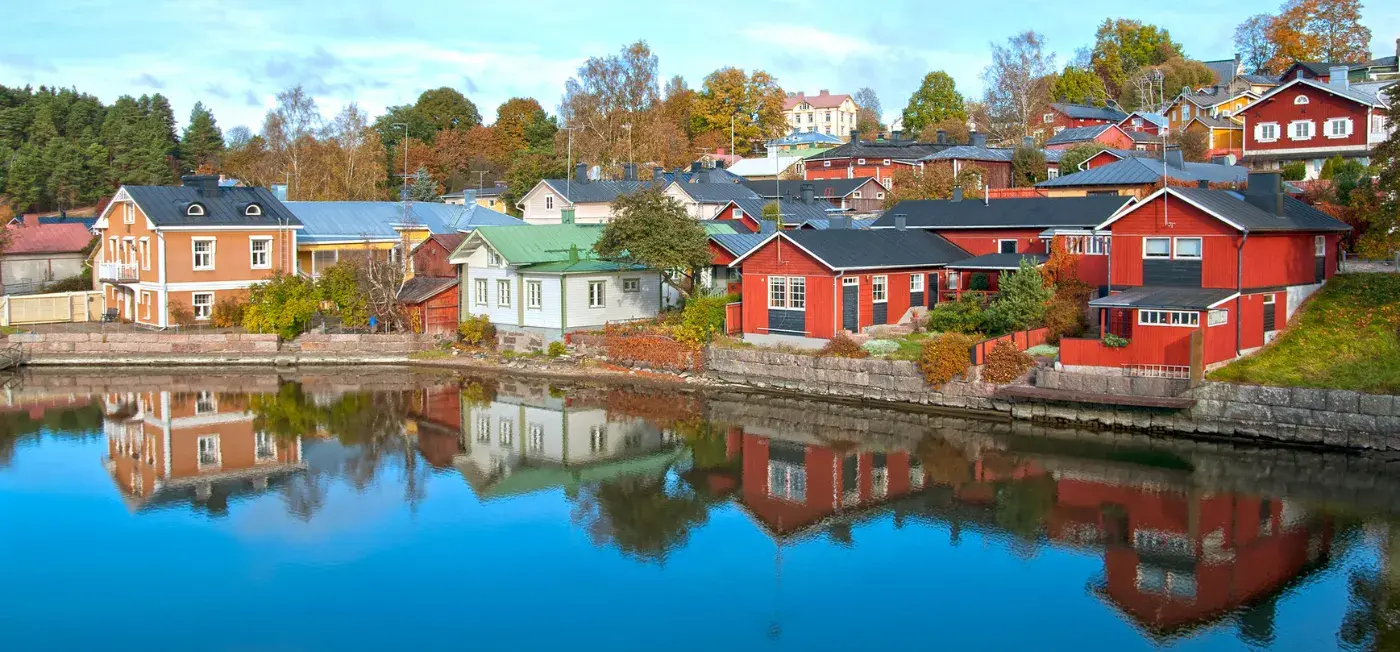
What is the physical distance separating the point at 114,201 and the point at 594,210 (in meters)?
18.9

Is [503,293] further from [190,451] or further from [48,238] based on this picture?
[48,238]

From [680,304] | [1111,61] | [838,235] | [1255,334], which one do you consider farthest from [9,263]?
[1111,61]

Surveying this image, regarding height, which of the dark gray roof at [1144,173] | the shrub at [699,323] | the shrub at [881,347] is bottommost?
the shrub at [881,347]

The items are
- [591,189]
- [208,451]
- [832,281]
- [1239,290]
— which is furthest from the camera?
[591,189]

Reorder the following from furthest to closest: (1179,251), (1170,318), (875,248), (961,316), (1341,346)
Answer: (875,248)
(961,316)
(1179,251)
(1341,346)
(1170,318)

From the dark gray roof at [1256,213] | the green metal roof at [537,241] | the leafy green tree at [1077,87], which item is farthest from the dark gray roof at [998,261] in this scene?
the leafy green tree at [1077,87]

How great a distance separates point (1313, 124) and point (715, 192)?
937 inches

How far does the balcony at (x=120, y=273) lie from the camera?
41281 mm

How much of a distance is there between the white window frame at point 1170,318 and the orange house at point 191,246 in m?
29.0

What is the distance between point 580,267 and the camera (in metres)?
37.2

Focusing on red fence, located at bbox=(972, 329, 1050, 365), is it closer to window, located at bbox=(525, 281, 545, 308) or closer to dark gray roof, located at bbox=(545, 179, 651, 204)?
window, located at bbox=(525, 281, 545, 308)

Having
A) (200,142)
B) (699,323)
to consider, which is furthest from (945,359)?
(200,142)

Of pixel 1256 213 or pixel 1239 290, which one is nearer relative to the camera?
pixel 1239 290

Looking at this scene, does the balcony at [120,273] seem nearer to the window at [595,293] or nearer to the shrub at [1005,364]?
the window at [595,293]
